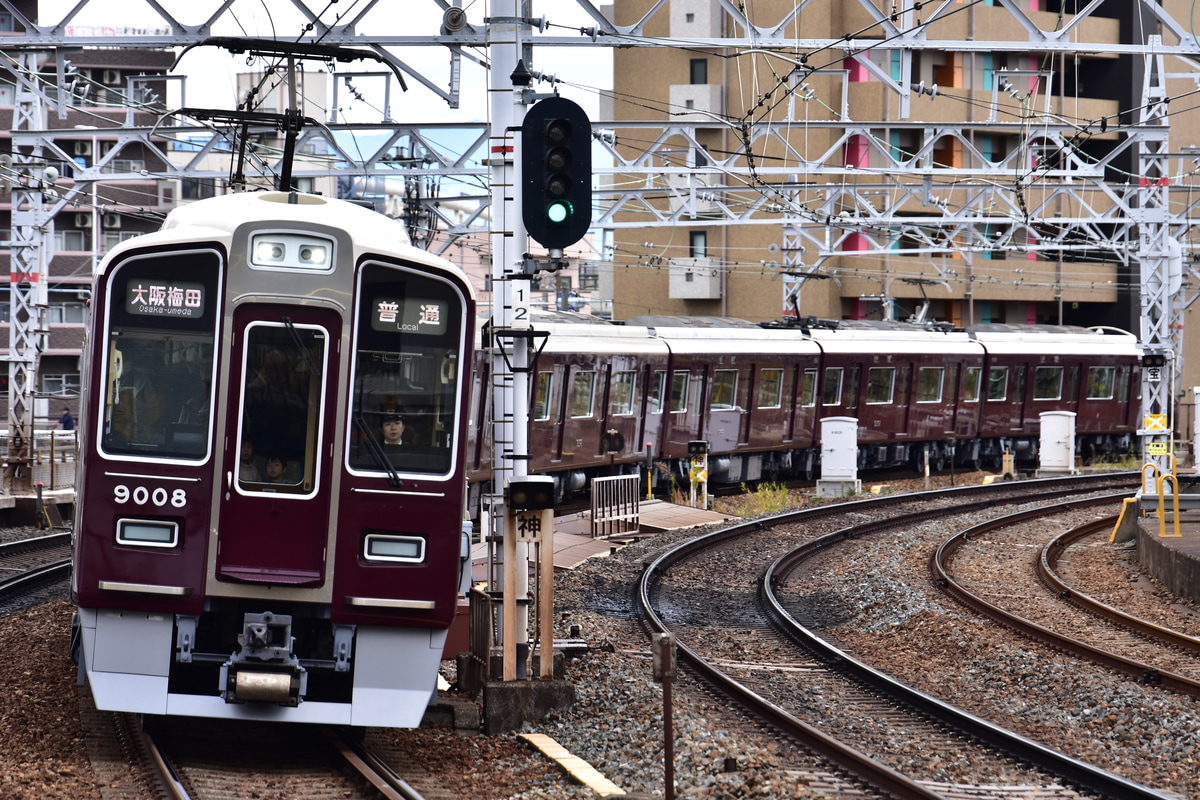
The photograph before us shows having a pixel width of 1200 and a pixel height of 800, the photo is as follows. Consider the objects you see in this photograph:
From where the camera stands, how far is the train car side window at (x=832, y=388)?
26.9 meters

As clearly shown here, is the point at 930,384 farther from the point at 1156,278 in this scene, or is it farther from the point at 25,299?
the point at 25,299

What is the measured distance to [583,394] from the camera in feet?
67.5

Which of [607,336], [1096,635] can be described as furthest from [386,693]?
[607,336]

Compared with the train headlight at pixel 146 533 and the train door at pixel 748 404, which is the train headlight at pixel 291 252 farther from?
the train door at pixel 748 404

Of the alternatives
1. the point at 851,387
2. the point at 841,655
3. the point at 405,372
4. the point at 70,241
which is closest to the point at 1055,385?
the point at 851,387

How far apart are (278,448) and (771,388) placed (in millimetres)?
19000

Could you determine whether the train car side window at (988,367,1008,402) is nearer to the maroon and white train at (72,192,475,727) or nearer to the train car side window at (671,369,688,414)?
the train car side window at (671,369,688,414)

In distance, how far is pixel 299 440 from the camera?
7.28 m

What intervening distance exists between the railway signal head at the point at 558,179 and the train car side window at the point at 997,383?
23.3 m

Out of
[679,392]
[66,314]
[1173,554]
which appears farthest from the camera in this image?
[66,314]

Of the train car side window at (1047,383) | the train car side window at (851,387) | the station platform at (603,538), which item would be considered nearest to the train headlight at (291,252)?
the station platform at (603,538)

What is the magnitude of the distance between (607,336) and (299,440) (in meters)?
14.1

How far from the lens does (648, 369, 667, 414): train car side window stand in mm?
22656

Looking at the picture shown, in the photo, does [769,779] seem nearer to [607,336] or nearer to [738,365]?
[607,336]
